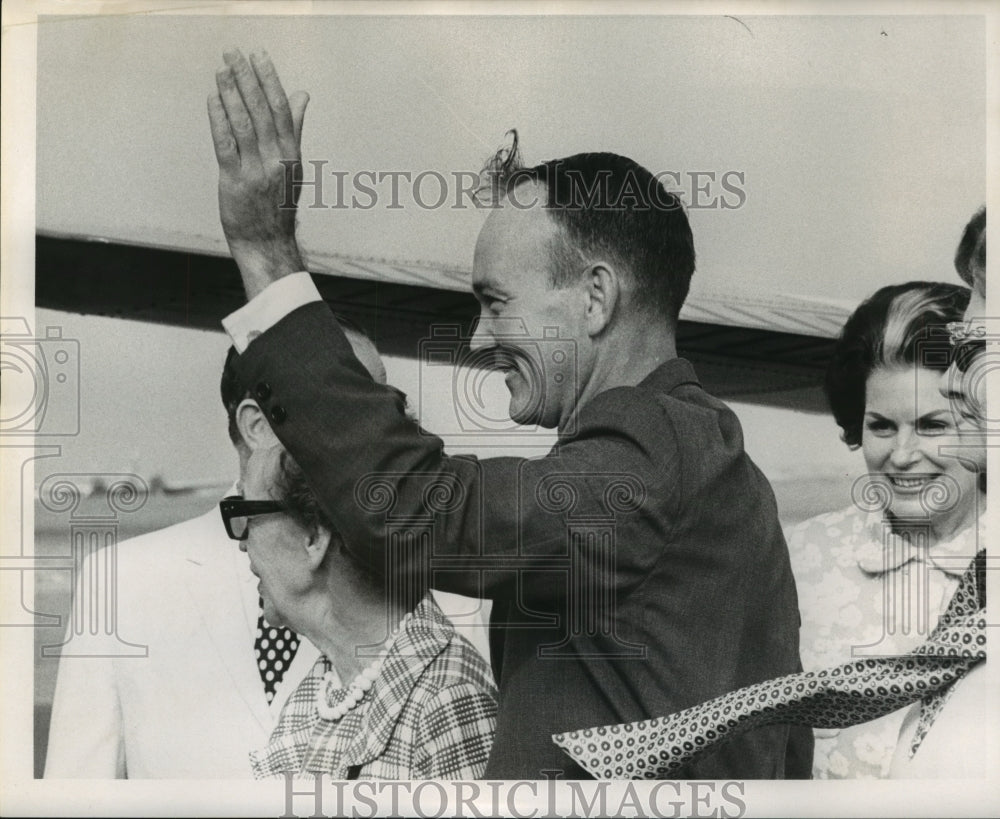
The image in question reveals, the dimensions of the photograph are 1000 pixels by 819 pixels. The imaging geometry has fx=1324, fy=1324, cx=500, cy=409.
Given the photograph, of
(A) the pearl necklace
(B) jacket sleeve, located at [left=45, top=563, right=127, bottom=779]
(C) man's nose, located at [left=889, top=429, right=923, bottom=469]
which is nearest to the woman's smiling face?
(C) man's nose, located at [left=889, top=429, right=923, bottom=469]

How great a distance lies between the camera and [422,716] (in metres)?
3.36

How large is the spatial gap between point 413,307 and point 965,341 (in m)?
1.45

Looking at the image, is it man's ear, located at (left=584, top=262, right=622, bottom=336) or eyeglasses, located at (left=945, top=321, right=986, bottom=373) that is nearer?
man's ear, located at (left=584, top=262, right=622, bottom=336)

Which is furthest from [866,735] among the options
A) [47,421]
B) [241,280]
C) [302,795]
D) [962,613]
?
[47,421]

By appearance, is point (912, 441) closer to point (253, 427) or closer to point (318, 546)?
point (318, 546)

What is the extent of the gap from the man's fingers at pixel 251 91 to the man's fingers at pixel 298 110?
0.06 meters

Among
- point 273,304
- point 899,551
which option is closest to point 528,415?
point 273,304

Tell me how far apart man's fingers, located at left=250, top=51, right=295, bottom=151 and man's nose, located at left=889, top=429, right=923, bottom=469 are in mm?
1745

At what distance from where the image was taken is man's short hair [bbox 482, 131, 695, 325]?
337 centimetres

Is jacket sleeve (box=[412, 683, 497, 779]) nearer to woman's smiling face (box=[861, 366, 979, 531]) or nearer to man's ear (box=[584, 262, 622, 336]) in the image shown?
man's ear (box=[584, 262, 622, 336])

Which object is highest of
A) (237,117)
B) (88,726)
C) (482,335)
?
(237,117)

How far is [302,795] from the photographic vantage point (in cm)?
342

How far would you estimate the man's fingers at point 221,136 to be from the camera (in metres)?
3.43

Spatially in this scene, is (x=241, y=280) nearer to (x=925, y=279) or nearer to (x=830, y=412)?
(x=830, y=412)
